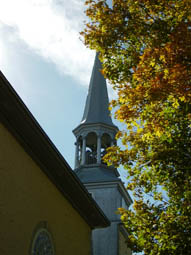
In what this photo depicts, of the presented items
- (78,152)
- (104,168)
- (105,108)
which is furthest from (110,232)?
(105,108)

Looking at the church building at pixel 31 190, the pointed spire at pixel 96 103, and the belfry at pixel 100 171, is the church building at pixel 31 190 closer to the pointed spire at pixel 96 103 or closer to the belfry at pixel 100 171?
the belfry at pixel 100 171

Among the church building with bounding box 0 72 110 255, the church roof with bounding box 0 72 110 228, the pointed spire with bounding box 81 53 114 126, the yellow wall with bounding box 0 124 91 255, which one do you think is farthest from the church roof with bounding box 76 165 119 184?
the yellow wall with bounding box 0 124 91 255

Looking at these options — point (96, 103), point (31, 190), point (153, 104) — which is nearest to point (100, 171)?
point (96, 103)

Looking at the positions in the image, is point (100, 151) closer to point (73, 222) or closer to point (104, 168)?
point (104, 168)

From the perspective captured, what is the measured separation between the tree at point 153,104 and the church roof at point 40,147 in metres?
2.18

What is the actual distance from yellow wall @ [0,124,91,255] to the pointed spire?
18580mm

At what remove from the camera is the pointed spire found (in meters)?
32.2

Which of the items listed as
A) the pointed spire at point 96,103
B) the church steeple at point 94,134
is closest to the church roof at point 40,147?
the church steeple at point 94,134

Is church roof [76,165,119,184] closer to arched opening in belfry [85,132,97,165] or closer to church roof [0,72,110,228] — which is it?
arched opening in belfry [85,132,97,165]

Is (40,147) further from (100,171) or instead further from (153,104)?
(100,171)

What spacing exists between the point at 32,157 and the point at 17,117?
4.98ft

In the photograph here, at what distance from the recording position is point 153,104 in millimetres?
9188

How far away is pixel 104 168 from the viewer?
3034 centimetres

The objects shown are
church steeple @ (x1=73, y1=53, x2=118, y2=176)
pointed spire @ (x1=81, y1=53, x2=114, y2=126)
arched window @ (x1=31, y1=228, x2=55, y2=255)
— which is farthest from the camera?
pointed spire @ (x1=81, y1=53, x2=114, y2=126)
